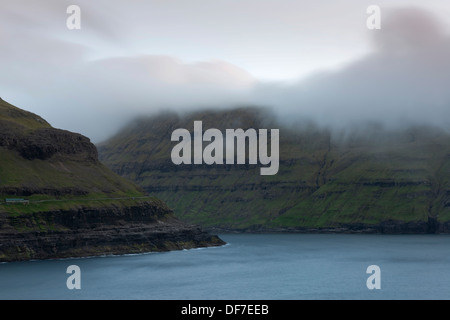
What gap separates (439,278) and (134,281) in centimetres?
8935
